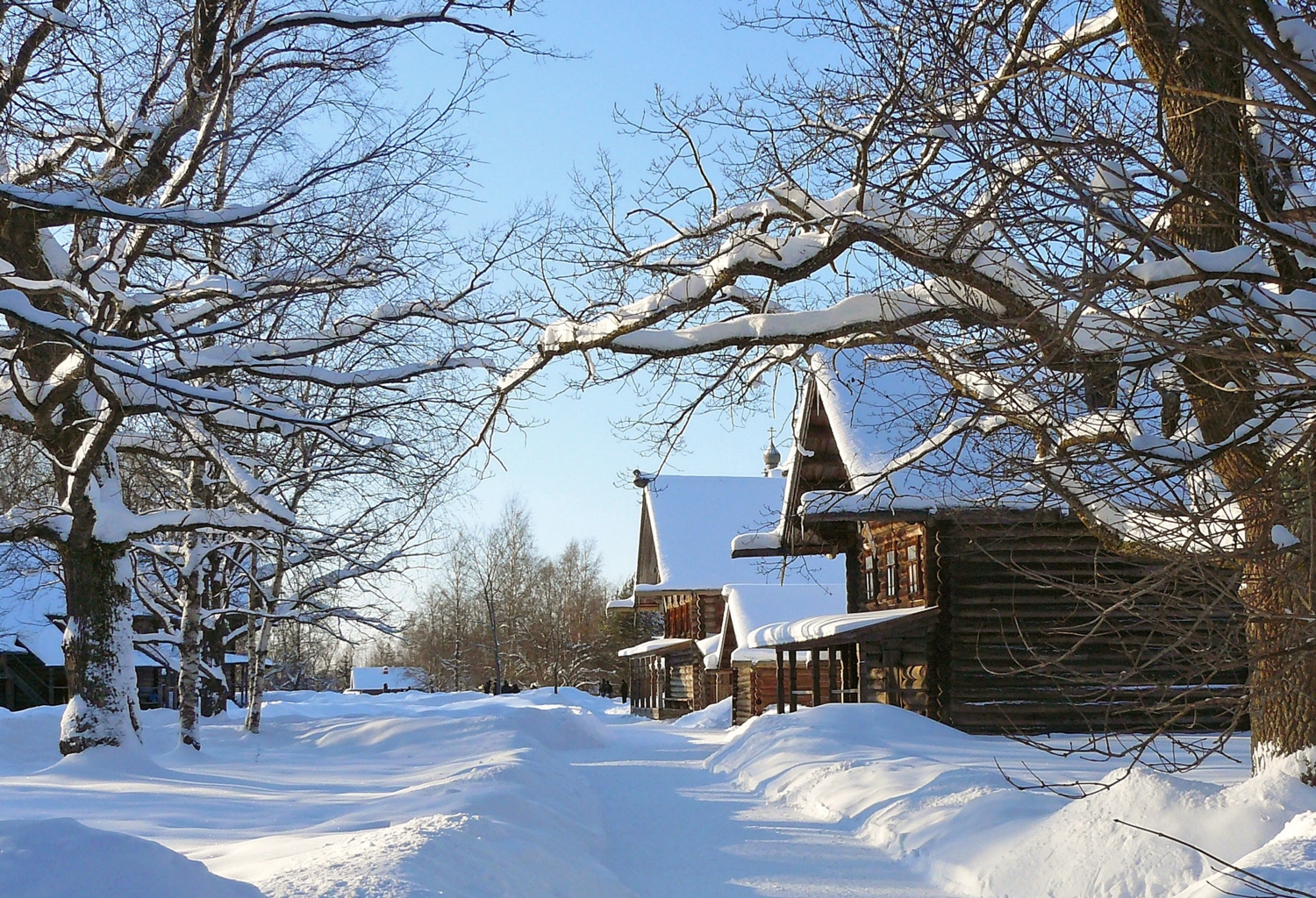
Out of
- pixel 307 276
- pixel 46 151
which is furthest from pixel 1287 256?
pixel 46 151

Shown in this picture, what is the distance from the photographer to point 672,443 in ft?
41.5

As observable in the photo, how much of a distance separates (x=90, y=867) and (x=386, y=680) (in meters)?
100.0

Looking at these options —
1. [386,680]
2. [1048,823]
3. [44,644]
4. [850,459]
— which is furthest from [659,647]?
[386,680]

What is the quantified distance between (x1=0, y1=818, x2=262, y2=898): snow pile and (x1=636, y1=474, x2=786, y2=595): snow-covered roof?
35.1m

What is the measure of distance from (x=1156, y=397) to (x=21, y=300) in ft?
35.0

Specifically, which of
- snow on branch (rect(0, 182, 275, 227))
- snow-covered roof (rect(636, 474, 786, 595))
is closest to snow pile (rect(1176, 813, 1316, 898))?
snow on branch (rect(0, 182, 275, 227))

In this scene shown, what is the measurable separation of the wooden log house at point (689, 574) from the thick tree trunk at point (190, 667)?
20.5 meters

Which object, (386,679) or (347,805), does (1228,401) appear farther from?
(386,679)

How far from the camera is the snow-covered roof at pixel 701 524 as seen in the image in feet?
143

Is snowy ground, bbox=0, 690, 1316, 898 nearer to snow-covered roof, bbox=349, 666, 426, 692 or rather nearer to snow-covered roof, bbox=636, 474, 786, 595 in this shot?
snow-covered roof, bbox=636, 474, 786, 595

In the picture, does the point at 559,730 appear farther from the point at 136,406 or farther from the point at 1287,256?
the point at 1287,256

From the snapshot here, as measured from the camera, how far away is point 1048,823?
864 centimetres

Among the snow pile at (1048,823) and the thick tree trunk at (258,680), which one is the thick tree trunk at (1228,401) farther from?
the thick tree trunk at (258,680)

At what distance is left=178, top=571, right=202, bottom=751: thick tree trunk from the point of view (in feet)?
66.1
